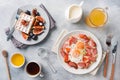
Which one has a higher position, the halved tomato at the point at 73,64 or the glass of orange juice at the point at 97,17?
the glass of orange juice at the point at 97,17

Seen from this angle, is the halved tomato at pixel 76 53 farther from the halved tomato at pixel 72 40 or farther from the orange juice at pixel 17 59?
the orange juice at pixel 17 59

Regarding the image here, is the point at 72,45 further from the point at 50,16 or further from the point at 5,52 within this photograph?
the point at 5,52

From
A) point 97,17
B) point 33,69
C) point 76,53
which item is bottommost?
point 33,69

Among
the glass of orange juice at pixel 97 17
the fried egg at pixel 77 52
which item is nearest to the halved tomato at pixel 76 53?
the fried egg at pixel 77 52

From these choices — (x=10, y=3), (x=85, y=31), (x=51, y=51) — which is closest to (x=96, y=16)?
(x=85, y=31)

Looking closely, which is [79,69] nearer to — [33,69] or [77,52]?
[77,52]

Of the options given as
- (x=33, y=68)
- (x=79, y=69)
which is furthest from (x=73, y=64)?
(x=33, y=68)

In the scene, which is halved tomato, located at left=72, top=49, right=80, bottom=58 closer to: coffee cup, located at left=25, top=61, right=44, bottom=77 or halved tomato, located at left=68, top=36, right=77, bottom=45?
halved tomato, located at left=68, top=36, right=77, bottom=45

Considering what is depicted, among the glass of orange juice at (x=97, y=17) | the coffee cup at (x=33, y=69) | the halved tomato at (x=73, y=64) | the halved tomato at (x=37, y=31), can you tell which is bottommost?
Answer: the coffee cup at (x=33, y=69)
